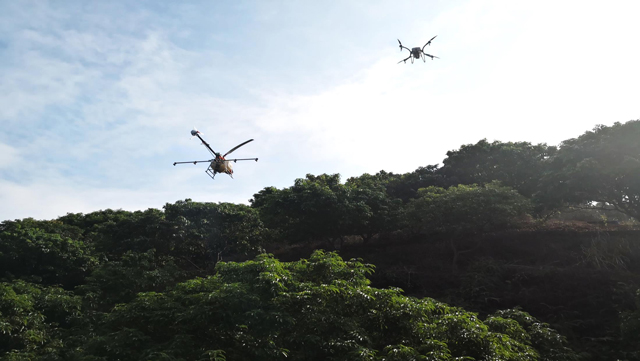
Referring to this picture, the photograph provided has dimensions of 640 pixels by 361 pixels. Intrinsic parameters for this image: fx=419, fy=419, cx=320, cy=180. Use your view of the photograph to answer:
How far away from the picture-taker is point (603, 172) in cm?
2281

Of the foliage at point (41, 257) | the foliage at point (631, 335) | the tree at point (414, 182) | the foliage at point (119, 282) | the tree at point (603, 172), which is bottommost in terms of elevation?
the foliage at point (631, 335)

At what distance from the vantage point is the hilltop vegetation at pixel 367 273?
32.5ft

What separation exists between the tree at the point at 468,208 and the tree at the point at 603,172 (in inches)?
88.7

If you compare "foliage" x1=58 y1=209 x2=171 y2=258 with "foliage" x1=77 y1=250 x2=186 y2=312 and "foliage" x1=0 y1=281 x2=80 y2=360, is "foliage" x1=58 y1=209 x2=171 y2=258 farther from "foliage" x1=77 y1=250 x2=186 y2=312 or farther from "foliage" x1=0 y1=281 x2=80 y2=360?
"foliage" x1=0 y1=281 x2=80 y2=360

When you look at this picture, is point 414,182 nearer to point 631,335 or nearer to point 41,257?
point 631,335

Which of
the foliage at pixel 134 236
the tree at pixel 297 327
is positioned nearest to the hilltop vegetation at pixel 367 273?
the tree at pixel 297 327

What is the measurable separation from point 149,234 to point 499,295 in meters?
21.9

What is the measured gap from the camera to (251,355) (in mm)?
9617

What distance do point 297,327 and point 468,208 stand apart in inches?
691

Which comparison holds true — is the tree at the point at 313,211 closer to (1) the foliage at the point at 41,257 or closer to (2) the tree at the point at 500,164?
(2) the tree at the point at 500,164

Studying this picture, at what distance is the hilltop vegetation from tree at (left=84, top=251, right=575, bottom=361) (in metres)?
0.04

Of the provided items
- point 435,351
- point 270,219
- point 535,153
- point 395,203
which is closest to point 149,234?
point 270,219

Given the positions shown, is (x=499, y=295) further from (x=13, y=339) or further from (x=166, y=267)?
(x=13, y=339)

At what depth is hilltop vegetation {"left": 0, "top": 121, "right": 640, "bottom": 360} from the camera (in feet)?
32.5
